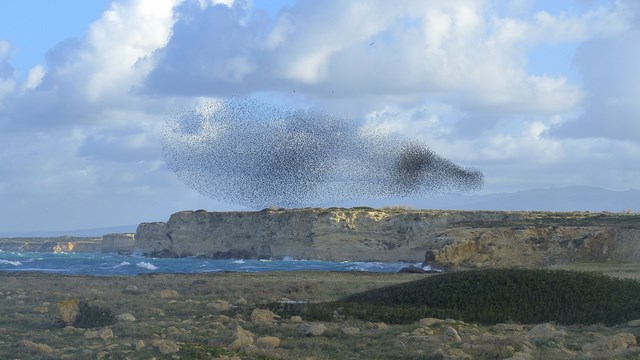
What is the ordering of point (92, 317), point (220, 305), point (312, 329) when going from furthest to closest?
point (220, 305), point (92, 317), point (312, 329)

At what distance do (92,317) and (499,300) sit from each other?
1141 centimetres

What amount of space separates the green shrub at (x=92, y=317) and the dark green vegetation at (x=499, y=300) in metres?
4.63

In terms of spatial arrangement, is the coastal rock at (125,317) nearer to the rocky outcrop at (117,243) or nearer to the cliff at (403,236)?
the cliff at (403,236)

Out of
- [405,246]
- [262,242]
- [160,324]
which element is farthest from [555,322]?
[262,242]

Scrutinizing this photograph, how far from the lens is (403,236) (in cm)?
7862

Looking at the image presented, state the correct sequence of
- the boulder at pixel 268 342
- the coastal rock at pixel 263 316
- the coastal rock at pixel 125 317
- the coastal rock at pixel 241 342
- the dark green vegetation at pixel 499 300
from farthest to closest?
the dark green vegetation at pixel 499 300
the coastal rock at pixel 125 317
the coastal rock at pixel 263 316
the boulder at pixel 268 342
the coastal rock at pixel 241 342

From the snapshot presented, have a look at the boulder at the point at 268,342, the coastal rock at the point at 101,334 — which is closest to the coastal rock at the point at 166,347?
the boulder at the point at 268,342

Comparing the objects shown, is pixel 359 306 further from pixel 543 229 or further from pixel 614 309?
pixel 543 229

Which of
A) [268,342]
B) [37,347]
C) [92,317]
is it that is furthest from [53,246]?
[268,342]

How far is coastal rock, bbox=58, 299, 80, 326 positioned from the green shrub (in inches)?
4.3

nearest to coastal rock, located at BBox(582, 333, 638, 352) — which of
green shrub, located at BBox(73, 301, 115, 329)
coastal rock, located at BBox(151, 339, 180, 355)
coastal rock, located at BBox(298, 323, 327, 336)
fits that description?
coastal rock, located at BBox(298, 323, 327, 336)

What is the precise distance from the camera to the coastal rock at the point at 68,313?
21.5m

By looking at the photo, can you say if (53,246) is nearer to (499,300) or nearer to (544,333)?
(499,300)

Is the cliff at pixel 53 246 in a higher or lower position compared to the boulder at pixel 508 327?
higher
